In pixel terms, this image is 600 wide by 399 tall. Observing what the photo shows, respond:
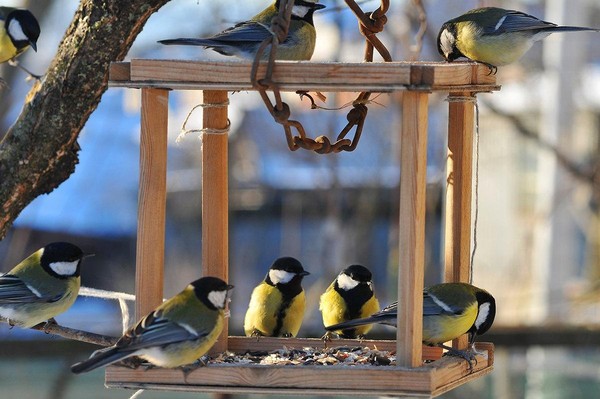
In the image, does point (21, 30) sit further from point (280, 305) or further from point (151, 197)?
point (151, 197)

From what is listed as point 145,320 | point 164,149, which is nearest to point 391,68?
point 164,149

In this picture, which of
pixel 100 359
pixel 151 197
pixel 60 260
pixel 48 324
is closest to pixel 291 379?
pixel 100 359

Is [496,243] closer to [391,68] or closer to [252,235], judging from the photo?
[252,235]

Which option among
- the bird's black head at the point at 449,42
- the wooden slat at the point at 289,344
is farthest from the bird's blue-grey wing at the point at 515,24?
the wooden slat at the point at 289,344

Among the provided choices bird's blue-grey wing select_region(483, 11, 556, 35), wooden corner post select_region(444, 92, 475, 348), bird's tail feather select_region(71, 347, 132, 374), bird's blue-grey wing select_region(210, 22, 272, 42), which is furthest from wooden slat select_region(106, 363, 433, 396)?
bird's blue-grey wing select_region(483, 11, 556, 35)

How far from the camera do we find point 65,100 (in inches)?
118

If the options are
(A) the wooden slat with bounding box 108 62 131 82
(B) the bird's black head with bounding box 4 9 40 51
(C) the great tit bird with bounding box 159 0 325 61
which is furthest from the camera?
(B) the bird's black head with bounding box 4 9 40 51

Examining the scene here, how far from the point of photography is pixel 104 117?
9266 mm

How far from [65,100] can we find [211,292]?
893mm

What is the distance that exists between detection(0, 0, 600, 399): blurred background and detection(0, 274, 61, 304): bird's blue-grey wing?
6.51 feet

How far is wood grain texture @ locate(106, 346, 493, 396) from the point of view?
7.91ft

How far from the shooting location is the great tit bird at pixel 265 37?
2.78m

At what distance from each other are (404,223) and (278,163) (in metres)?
7.13

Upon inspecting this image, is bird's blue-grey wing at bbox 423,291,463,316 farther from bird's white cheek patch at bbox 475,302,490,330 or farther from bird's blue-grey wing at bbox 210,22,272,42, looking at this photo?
bird's blue-grey wing at bbox 210,22,272,42
